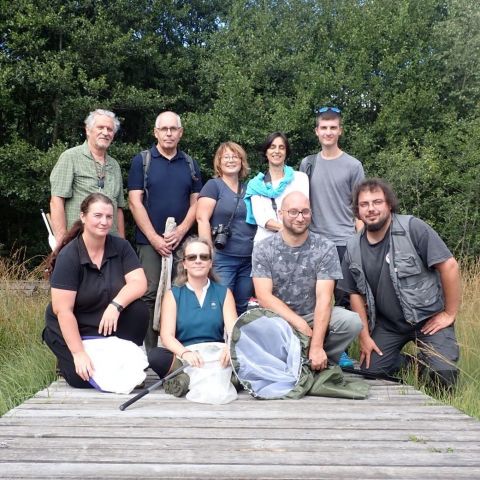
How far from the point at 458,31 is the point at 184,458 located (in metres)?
16.3

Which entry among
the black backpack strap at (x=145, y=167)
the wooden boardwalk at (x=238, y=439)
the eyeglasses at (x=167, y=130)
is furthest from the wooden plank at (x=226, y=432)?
the eyeglasses at (x=167, y=130)

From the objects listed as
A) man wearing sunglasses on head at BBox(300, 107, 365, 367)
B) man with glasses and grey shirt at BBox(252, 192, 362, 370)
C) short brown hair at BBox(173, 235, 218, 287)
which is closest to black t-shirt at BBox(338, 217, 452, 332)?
man with glasses and grey shirt at BBox(252, 192, 362, 370)

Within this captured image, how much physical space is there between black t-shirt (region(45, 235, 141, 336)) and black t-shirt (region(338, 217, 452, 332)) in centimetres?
158

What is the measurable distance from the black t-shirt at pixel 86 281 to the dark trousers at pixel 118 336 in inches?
3.3

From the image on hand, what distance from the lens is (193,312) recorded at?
158 inches

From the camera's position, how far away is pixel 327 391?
370 centimetres

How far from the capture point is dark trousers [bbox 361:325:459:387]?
421 cm

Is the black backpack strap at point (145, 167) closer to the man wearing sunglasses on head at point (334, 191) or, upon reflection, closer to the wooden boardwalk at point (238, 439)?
the man wearing sunglasses on head at point (334, 191)

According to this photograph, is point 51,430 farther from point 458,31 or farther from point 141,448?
point 458,31

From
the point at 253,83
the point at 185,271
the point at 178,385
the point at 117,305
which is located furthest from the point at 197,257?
the point at 253,83

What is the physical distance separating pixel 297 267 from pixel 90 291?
1.36m

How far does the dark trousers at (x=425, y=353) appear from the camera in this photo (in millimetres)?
4207

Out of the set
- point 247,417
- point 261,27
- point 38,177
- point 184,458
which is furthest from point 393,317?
point 261,27

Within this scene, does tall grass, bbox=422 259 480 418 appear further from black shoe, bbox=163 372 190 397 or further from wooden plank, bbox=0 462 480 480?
black shoe, bbox=163 372 190 397
